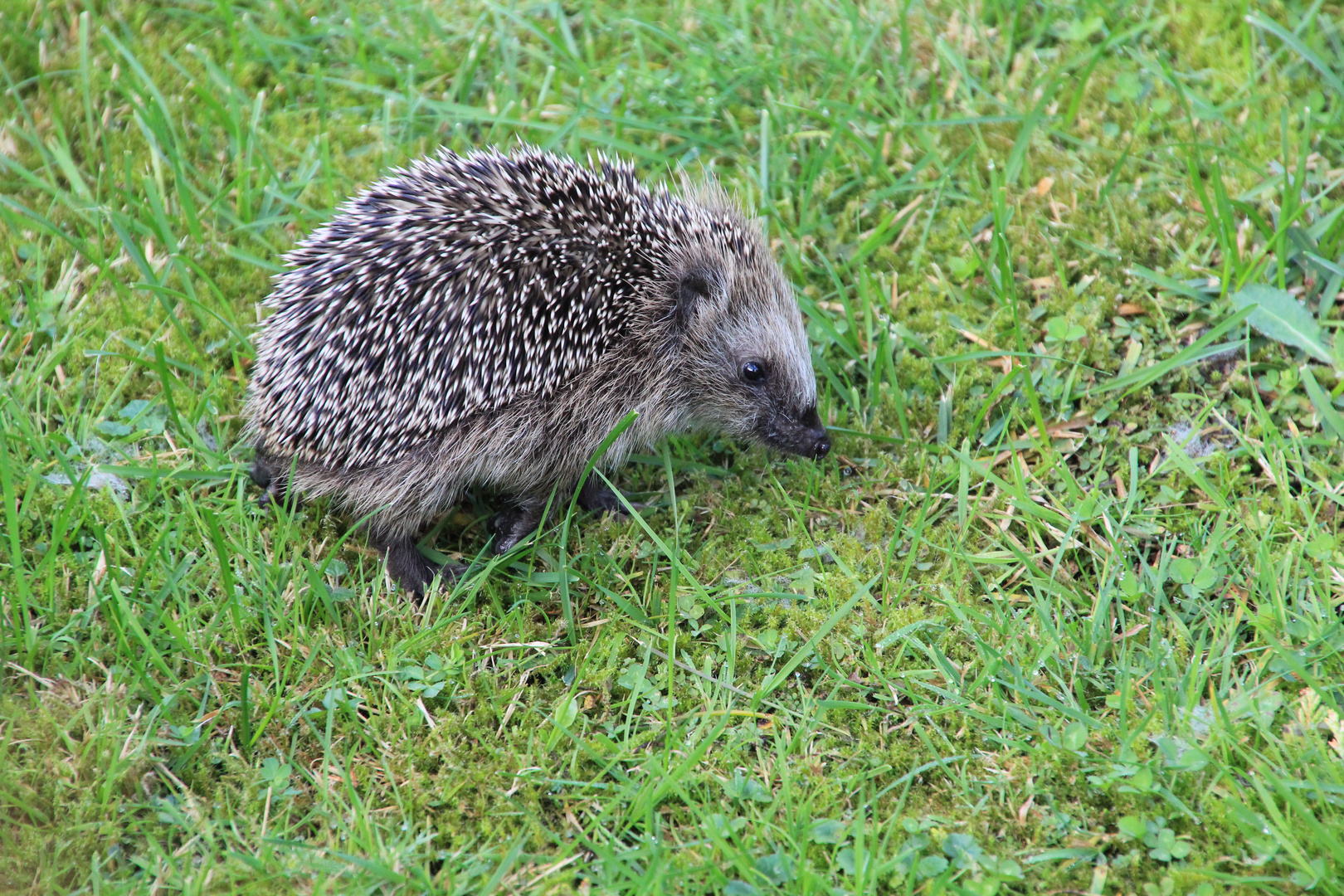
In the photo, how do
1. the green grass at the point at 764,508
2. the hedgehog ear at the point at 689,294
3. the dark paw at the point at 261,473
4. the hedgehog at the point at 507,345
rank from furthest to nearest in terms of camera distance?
the hedgehog ear at the point at 689,294 → the dark paw at the point at 261,473 → the hedgehog at the point at 507,345 → the green grass at the point at 764,508

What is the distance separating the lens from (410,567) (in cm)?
492

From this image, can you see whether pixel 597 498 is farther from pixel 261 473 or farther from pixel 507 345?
pixel 261 473

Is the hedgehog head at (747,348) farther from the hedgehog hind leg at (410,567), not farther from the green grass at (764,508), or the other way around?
the hedgehog hind leg at (410,567)

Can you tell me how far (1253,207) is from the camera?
17.7 feet

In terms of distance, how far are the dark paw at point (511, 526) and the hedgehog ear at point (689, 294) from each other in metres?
1.15

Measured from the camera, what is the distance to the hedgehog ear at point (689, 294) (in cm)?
513

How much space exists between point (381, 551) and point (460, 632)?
667 millimetres

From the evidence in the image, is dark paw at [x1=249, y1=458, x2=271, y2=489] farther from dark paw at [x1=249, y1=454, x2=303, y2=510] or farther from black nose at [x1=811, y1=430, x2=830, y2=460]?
black nose at [x1=811, y1=430, x2=830, y2=460]

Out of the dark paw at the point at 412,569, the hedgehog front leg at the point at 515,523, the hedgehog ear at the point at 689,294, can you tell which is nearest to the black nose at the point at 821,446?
the hedgehog ear at the point at 689,294

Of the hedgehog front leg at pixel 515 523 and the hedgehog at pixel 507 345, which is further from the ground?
the hedgehog at pixel 507 345

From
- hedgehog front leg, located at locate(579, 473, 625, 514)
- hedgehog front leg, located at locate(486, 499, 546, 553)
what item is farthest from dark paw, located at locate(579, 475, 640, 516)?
hedgehog front leg, located at locate(486, 499, 546, 553)

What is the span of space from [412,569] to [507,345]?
3.70ft

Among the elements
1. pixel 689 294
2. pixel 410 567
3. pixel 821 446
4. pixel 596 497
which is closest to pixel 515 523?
pixel 596 497

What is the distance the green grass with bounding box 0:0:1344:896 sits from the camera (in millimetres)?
3807
